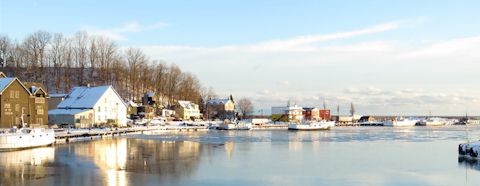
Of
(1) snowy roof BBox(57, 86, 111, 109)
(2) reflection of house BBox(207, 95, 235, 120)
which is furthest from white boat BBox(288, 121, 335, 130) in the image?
(1) snowy roof BBox(57, 86, 111, 109)

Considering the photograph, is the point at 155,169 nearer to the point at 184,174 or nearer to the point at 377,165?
the point at 184,174

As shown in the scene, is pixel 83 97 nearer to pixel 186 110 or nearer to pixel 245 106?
pixel 186 110

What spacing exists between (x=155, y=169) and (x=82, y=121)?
5512cm

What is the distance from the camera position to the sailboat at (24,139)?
134 feet

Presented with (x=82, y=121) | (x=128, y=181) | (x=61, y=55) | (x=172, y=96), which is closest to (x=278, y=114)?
(x=172, y=96)

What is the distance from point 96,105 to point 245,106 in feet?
315

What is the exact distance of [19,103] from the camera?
66125 mm

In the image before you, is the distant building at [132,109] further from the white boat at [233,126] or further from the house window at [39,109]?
the house window at [39,109]

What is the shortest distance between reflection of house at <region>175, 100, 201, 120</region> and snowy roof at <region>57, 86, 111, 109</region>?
44.0 meters

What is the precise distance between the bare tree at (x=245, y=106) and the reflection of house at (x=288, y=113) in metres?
20.5

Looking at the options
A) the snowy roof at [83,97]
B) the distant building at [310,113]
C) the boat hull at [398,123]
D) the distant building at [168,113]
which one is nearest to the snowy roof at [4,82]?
the snowy roof at [83,97]

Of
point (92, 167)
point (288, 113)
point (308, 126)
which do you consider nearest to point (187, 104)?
point (288, 113)

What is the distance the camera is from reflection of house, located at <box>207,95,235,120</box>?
15188 centimetres

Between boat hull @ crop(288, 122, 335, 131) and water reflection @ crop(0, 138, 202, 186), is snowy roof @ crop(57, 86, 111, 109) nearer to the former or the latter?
boat hull @ crop(288, 122, 335, 131)
